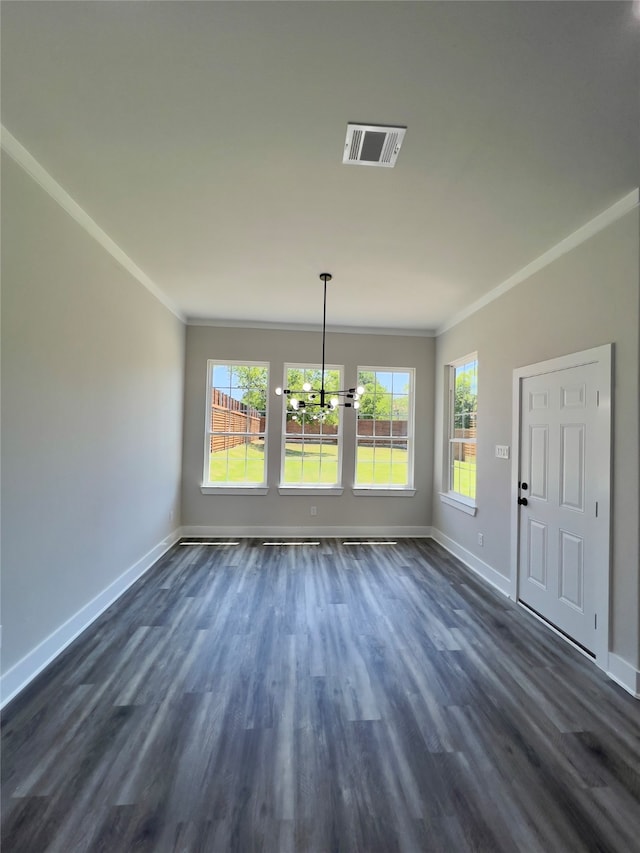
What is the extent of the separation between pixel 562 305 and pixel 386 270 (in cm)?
146

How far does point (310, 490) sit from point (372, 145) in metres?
3.98

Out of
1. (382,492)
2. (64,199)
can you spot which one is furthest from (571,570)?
(64,199)

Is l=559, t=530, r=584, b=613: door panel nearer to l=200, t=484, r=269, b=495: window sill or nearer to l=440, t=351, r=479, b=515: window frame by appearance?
l=440, t=351, r=479, b=515: window frame

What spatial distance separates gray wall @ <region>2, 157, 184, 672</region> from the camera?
194cm

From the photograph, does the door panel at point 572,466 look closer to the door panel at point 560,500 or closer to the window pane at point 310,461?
the door panel at point 560,500

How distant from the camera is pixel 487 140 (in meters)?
1.79

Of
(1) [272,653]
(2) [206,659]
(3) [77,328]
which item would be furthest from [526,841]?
(3) [77,328]

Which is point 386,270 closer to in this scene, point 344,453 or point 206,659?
point 344,453

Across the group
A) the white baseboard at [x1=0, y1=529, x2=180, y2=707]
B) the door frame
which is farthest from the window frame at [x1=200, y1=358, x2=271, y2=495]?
the door frame

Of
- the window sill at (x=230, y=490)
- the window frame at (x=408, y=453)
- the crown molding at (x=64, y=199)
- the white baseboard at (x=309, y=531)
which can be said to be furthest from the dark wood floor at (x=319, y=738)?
the crown molding at (x=64, y=199)

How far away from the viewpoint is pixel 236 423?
5094 mm

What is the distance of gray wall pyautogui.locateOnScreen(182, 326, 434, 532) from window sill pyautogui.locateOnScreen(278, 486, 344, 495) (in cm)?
7

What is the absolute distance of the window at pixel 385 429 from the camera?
205 inches

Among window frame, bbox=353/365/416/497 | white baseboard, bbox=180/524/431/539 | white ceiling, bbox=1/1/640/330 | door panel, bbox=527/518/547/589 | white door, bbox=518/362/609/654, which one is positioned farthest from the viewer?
window frame, bbox=353/365/416/497
